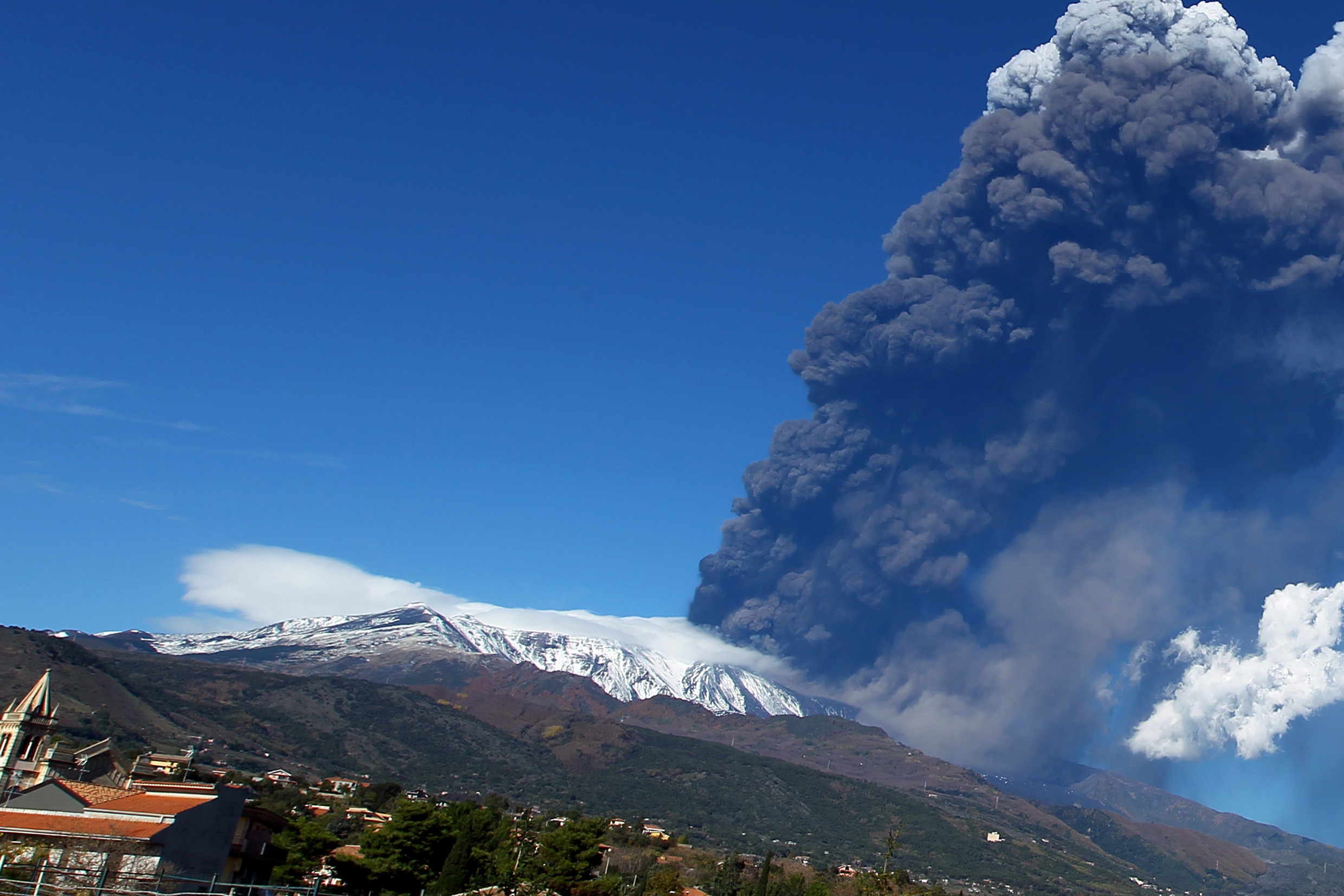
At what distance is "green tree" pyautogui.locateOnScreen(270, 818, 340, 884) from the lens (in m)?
40.3

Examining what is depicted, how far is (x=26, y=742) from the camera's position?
129 feet

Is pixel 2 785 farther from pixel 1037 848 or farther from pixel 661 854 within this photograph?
pixel 1037 848

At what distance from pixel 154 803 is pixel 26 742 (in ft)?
35.6

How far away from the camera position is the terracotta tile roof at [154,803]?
31.8 m

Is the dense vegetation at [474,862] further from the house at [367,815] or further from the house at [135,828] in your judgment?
the house at [135,828]

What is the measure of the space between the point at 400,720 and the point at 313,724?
56.4 feet

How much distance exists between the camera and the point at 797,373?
148875 mm

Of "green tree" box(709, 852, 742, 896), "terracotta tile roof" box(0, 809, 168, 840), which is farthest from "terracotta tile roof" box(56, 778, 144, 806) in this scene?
"green tree" box(709, 852, 742, 896)

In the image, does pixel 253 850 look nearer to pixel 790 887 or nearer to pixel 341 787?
pixel 790 887

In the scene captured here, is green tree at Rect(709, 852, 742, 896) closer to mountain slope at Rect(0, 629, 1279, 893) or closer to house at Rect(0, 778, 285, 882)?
house at Rect(0, 778, 285, 882)

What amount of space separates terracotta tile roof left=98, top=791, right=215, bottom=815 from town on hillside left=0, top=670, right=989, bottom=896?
0.22 feet

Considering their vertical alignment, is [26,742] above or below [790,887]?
above

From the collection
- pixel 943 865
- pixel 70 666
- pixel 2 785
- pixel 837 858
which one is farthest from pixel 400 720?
pixel 2 785

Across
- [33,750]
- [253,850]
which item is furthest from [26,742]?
[253,850]
